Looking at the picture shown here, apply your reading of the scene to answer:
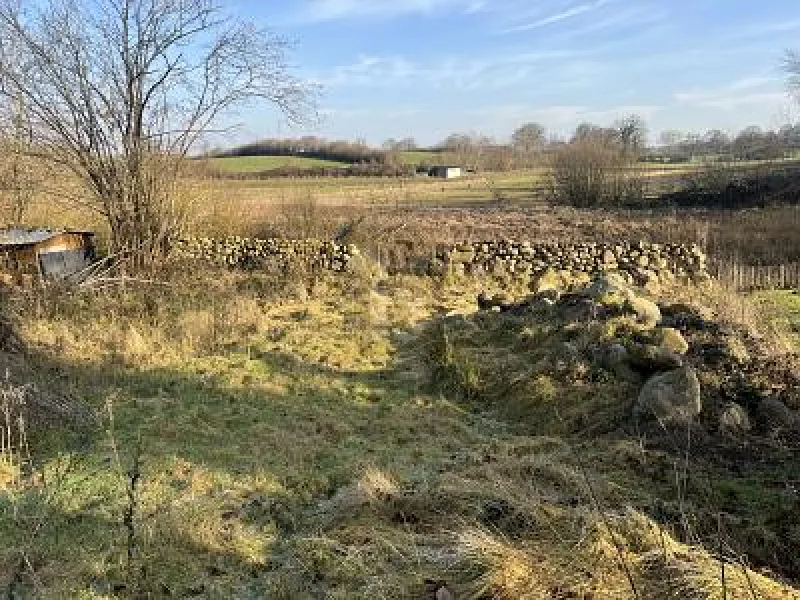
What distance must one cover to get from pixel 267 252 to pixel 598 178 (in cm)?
1588

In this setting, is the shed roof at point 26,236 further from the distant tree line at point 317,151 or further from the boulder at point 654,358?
the distant tree line at point 317,151

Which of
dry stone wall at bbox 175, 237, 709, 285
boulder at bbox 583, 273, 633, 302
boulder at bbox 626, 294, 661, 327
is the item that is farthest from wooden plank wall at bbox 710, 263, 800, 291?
boulder at bbox 626, 294, 661, 327

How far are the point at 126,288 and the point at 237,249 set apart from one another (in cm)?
428

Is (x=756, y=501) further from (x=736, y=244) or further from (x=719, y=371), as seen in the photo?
(x=736, y=244)

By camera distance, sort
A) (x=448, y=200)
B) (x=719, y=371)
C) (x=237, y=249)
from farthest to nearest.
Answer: (x=448, y=200) → (x=237, y=249) → (x=719, y=371)

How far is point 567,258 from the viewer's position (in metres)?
18.5

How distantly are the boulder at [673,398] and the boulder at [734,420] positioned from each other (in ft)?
0.85

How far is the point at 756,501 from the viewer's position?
576 cm

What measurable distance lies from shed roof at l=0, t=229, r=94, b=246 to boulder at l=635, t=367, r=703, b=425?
36.0ft

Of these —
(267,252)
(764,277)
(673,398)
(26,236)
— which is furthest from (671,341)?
(26,236)

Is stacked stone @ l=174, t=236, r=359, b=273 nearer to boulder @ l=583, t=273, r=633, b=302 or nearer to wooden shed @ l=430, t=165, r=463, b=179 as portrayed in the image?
boulder @ l=583, t=273, r=633, b=302

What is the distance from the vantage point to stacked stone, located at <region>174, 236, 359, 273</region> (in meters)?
17.4

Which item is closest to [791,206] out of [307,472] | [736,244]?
[736,244]

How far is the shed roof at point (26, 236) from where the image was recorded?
44.2 feet
